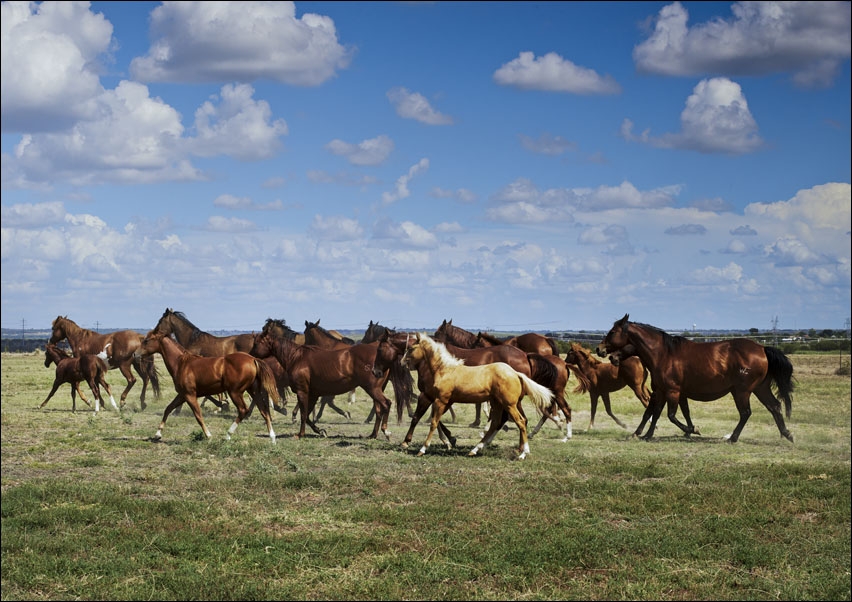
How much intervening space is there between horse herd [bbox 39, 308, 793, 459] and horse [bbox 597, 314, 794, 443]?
0.02m

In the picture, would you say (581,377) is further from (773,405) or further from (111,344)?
(111,344)

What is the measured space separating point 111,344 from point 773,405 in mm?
15301

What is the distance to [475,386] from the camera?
52.2 feet

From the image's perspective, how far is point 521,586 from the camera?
930 centimetres

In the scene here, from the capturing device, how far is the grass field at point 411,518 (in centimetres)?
936

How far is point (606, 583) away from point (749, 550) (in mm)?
2267

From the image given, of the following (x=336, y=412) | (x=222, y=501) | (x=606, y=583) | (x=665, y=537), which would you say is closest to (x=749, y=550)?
(x=665, y=537)

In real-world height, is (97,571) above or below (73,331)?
below

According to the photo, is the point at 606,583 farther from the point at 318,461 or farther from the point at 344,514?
the point at 318,461

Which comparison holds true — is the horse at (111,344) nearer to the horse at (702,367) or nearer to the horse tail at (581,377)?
the horse tail at (581,377)

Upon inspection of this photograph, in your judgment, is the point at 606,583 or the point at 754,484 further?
the point at 754,484

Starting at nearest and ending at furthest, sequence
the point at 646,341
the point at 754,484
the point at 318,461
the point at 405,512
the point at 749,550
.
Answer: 1. the point at 749,550
2. the point at 405,512
3. the point at 754,484
4. the point at 318,461
5. the point at 646,341

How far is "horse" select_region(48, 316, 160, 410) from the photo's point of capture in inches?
857

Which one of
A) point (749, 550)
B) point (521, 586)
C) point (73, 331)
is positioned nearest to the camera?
point (521, 586)
